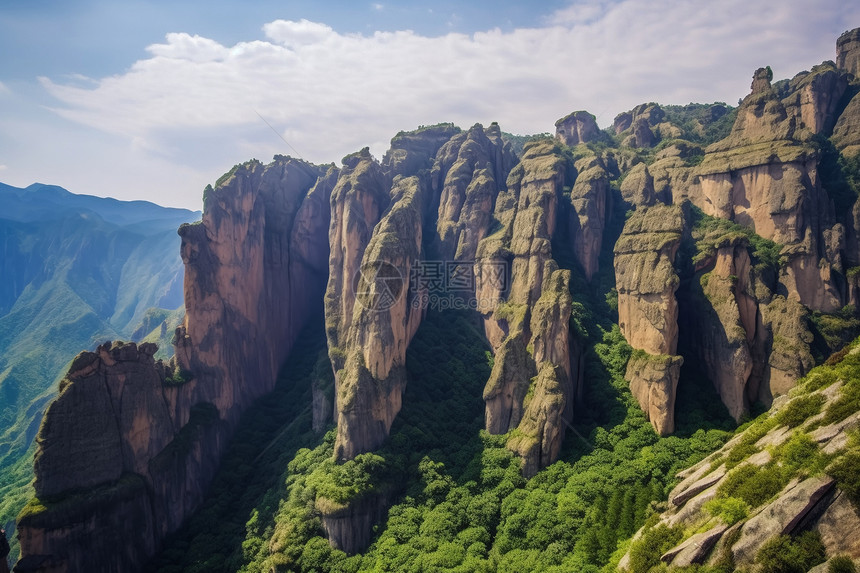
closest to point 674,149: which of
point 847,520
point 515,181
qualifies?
point 515,181

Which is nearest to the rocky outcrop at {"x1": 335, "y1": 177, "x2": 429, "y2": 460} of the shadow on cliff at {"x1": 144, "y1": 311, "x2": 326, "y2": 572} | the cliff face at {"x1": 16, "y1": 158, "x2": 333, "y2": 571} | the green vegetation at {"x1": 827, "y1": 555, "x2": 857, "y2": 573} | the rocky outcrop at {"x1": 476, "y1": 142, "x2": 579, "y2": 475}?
the shadow on cliff at {"x1": 144, "y1": 311, "x2": 326, "y2": 572}

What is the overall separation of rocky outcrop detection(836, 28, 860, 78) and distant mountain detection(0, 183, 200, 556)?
147 meters

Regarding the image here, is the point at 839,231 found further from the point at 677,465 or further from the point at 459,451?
the point at 459,451

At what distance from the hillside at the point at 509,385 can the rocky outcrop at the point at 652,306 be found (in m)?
0.26

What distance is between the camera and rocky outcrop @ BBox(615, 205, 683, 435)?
146 ft

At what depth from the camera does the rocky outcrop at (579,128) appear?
364 feet

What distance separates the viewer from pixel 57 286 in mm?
149250

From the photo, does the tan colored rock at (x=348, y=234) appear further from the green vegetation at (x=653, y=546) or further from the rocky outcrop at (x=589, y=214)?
the green vegetation at (x=653, y=546)

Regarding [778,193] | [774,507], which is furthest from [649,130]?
[774,507]

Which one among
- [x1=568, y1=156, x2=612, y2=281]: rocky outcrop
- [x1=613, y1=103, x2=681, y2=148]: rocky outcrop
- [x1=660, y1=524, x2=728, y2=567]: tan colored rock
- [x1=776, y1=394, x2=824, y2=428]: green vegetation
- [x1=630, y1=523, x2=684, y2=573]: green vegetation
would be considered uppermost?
[x1=613, y1=103, x2=681, y2=148]: rocky outcrop

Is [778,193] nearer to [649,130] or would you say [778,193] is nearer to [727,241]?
[727,241]

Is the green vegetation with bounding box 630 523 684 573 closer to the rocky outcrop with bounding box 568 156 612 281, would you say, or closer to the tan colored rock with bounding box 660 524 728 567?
the tan colored rock with bounding box 660 524 728 567

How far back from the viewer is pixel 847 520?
1997 centimetres

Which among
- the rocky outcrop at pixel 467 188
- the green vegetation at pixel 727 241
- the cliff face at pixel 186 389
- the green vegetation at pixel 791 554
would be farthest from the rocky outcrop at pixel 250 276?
the green vegetation at pixel 791 554
